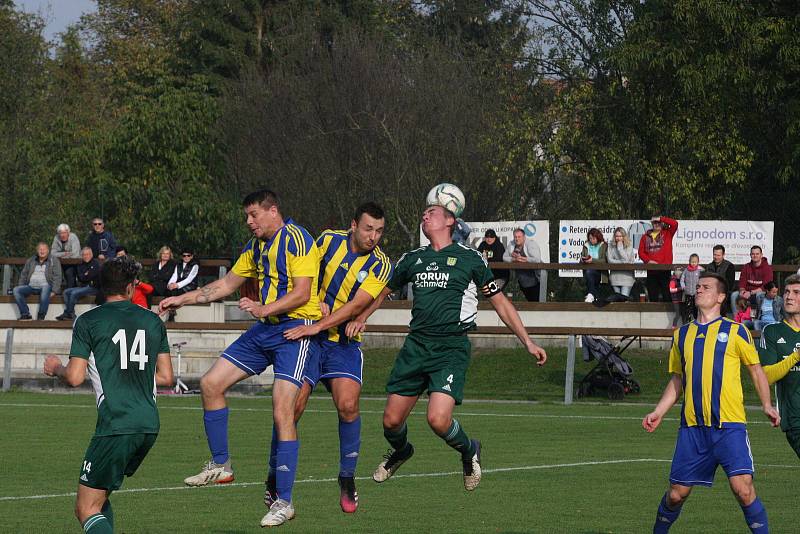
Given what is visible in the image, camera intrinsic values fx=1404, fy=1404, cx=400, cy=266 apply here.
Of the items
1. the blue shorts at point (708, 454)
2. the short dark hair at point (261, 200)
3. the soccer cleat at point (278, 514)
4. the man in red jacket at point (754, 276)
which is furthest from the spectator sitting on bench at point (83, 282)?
the blue shorts at point (708, 454)

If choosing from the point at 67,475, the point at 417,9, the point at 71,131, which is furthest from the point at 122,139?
the point at 67,475

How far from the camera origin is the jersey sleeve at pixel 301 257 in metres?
10.6

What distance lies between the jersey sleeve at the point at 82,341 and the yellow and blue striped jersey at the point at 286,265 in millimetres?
2362

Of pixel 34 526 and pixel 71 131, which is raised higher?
pixel 71 131

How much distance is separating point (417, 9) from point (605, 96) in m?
14.5

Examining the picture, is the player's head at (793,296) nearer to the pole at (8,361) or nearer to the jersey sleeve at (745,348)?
the jersey sleeve at (745,348)

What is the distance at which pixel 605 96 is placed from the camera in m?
36.5

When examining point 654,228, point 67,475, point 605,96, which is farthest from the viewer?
point 605,96

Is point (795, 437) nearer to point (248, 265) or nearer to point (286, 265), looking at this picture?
point (286, 265)

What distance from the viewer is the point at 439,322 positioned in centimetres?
1092

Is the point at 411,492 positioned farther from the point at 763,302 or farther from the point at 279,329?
the point at 763,302

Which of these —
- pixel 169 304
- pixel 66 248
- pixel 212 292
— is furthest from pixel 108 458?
pixel 66 248

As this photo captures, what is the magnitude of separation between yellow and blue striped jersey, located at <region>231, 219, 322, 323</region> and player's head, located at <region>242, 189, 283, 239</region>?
69mm

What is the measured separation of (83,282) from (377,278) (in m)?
18.8
